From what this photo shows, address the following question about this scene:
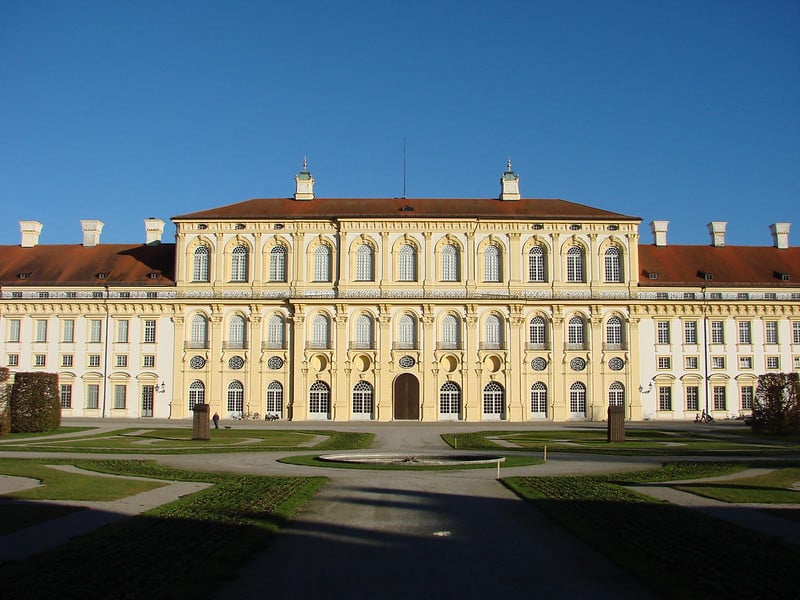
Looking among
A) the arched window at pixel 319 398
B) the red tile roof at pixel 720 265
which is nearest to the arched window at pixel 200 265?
the arched window at pixel 319 398

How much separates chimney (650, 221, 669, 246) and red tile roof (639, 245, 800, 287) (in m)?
0.89

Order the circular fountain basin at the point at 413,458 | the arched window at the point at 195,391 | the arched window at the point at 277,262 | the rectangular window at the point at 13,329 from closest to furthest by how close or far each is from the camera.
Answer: the circular fountain basin at the point at 413,458 → the arched window at the point at 195,391 → the rectangular window at the point at 13,329 → the arched window at the point at 277,262

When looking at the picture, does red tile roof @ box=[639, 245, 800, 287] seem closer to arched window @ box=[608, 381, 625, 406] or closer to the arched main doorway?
arched window @ box=[608, 381, 625, 406]

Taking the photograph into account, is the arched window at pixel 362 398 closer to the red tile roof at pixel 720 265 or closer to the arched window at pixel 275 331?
the arched window at pixel 275 331

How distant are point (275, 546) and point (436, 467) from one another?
13.5 m

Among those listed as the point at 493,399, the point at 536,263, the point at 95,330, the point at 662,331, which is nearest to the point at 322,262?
the point at 536,263

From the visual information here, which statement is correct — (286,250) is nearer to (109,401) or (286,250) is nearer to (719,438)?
(109,401)

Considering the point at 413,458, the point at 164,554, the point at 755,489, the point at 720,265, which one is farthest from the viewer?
the point at 720,265

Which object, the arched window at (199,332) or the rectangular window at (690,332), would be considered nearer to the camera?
the rectangular window at (690,332)

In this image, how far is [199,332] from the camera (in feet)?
206

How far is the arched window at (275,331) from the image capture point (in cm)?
6219

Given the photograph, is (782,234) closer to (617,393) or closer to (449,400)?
(617,393)

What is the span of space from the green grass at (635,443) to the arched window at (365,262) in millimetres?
20055

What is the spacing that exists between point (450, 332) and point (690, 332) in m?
18.3
